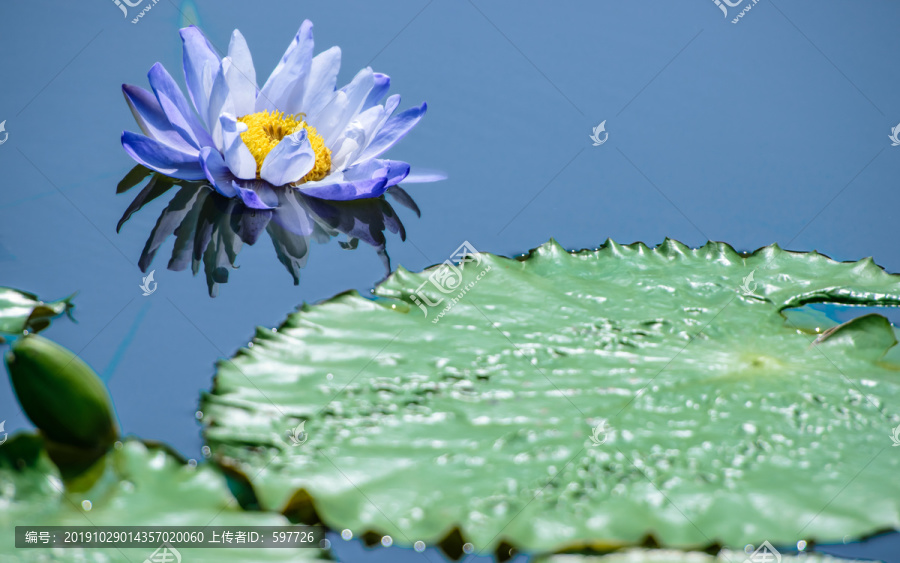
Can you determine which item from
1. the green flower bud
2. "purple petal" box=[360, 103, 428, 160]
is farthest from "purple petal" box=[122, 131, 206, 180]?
the green flower bud

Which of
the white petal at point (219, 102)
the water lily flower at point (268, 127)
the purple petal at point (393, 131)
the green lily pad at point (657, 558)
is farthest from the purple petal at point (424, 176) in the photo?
the green lily pad at point (657, 558)

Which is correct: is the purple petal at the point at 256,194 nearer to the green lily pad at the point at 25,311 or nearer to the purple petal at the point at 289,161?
the purple petal at the point at 289,161

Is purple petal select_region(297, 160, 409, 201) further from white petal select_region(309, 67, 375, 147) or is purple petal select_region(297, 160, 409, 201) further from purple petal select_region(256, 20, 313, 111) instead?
purple petal select_region(256, 20, 313, 111)

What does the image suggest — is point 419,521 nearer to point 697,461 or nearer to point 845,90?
point 697,461

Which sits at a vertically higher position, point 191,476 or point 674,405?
point 674,405

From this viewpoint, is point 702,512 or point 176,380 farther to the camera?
point 176,380

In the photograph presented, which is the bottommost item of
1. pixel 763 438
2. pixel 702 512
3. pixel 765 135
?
pixel 702 512

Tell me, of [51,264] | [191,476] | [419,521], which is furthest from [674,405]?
[51,264]
